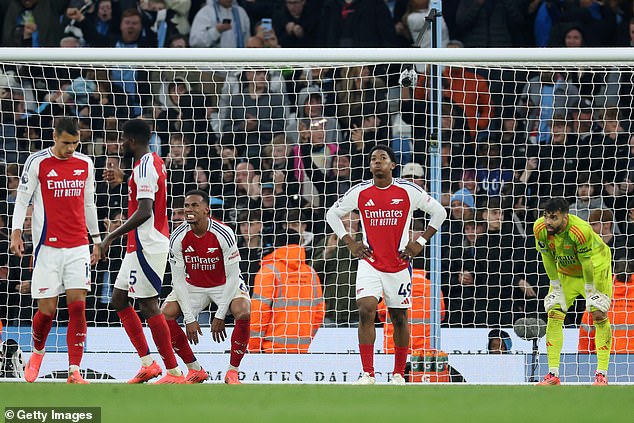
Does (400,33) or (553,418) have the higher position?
(400,33)

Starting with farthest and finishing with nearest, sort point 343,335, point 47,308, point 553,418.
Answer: point 343,335 < point 47,308 < point 553,418

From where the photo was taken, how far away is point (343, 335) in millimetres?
9562

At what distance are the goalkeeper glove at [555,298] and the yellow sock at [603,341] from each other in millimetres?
311

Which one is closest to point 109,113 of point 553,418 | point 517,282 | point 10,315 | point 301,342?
point 10,315

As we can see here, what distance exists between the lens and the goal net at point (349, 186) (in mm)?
9656

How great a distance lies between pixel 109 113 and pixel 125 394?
505cm

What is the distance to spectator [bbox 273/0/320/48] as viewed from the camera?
40.8ft

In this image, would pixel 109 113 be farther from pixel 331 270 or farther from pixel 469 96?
pixel 469 96

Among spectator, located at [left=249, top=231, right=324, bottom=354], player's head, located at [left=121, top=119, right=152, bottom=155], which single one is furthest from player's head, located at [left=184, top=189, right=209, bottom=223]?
→ spectator, located at [left=249, top=231, right=324, bottom=354]

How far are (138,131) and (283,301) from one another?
2.34 metres

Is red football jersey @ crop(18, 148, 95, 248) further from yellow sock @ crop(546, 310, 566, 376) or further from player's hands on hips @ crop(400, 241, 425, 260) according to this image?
yellow sock @ crop(546, 310, 566, 376)

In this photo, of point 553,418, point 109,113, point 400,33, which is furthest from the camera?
point 400,33

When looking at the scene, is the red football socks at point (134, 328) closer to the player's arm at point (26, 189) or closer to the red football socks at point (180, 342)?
the red football socks at point (180, 342)

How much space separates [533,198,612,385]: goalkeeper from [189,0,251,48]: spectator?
4734mm
